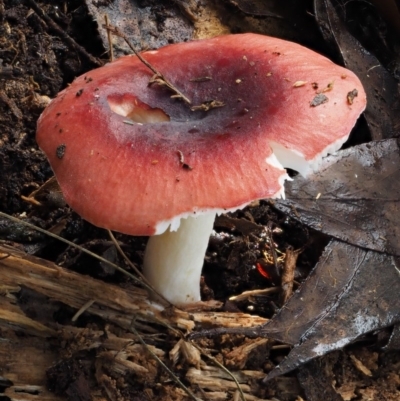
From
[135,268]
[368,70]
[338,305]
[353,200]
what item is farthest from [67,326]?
[368,70]

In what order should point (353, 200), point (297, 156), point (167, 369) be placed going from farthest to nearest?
point (353, 200) < point (167, 369) < point (297, 156)

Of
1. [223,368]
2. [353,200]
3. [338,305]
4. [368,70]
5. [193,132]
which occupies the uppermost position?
[193,132]

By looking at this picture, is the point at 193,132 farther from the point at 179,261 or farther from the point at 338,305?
the point at 338,305

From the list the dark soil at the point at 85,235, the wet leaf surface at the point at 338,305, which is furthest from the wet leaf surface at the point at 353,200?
the dark soil at the point at 85,235

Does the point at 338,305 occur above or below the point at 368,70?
below

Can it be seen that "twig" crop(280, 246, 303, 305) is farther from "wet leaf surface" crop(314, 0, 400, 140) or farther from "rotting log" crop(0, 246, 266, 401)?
"wet leaf surface" crop(314, 0, 400, 140)

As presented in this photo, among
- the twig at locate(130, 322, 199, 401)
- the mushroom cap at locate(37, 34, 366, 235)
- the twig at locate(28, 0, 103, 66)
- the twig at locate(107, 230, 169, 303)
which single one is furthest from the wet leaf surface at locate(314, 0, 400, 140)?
the twig at locate(130, 322, 199, 401)

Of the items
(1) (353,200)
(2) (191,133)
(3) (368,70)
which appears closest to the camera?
(2) (191,133)

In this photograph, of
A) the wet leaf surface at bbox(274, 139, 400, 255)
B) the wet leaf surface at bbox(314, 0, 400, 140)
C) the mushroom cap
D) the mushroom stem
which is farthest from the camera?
the wet leaf surface at bbox(314, 0, 400, 140)
